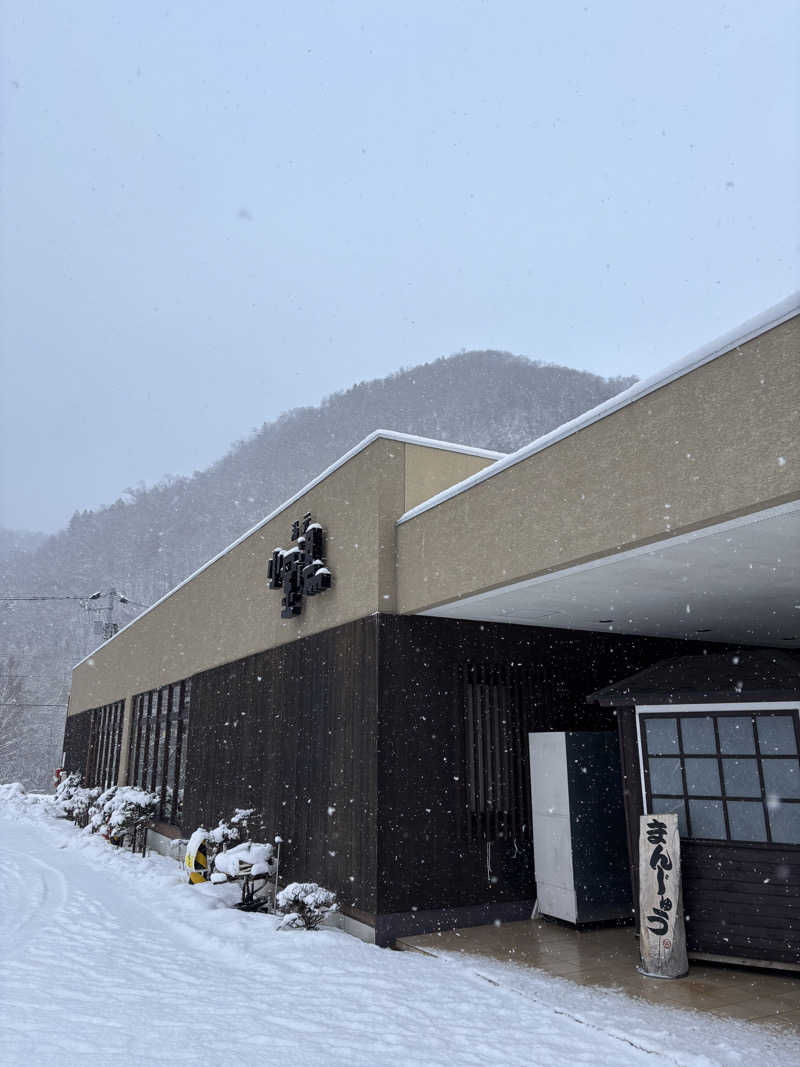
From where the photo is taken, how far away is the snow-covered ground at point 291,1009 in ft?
14.8

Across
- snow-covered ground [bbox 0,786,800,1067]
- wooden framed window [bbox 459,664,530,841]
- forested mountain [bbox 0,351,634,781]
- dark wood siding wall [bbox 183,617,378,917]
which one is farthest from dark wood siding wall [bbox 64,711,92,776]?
forested mountain [bbox 0,351,634,781]

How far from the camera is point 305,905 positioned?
783cm

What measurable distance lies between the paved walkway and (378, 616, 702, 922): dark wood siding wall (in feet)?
1.57

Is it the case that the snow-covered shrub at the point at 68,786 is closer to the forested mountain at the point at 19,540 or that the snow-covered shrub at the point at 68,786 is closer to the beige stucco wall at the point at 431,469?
the beige stucco wall at the point at 431,469

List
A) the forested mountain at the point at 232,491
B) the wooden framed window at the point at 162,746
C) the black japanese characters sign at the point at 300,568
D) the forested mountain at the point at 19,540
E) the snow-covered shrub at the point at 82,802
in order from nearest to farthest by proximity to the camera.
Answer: the black japanese characters sign at the point at 300,568 → the wooden framed window at the point at 162,746 → the snow-covered shrub at the point at 82,802 → the forested mountain at the point at 232,491 → the forested mountain at the point at 19,540

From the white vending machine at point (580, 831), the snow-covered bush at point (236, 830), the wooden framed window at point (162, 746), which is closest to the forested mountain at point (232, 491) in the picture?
the wooden framed window at point (162, 746)

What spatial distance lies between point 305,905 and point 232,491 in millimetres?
96777

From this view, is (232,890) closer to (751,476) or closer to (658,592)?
(658,592)

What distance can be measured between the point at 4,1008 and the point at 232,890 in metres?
5.22

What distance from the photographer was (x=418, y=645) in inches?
327

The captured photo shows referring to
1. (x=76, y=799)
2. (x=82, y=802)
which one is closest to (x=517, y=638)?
(x=82, y=802)

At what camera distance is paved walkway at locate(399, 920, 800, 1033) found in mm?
5332

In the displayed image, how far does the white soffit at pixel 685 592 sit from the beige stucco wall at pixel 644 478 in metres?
0.20

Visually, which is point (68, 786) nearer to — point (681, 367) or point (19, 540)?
point (681, 367)
